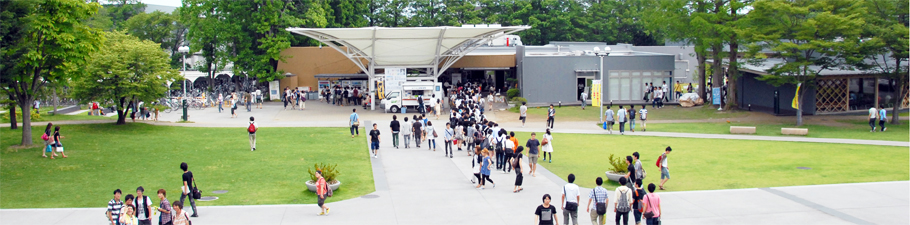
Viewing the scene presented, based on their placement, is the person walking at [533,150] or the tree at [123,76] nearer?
the person walking at [533,150]

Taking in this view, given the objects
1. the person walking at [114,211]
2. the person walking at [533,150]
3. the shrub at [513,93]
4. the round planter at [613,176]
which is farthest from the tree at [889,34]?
the person walking at [114,211]

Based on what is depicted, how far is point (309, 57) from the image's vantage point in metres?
52.7

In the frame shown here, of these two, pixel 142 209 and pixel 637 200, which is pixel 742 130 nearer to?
pixel 637 200

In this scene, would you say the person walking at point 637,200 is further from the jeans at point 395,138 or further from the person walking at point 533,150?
the jeans at point 395,138

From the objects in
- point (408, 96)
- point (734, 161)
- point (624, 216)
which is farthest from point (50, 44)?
point (734, 161)

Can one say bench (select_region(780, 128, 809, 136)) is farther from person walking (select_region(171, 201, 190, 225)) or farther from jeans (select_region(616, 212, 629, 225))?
person walking (select_region(171, 201, 190, 225))

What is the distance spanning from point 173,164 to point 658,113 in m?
27.7

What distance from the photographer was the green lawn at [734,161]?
17.8 m

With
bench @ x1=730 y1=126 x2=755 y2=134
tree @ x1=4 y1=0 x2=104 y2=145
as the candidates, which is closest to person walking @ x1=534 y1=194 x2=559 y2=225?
tree @ x1=4 y1=0 x2=104 y2=145

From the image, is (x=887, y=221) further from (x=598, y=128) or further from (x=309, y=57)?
(x=309, y=57)

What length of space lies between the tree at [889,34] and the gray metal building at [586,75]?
44.3 feet

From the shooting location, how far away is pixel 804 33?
31453 millimetres

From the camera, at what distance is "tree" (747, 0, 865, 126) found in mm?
30562

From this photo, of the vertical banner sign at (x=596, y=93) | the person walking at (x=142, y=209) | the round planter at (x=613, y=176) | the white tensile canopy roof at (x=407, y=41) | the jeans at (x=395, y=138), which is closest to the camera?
the person walking at (x=142, y=209)
